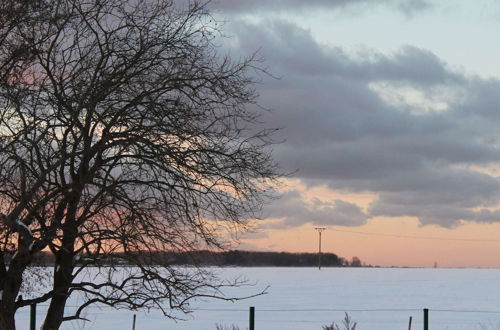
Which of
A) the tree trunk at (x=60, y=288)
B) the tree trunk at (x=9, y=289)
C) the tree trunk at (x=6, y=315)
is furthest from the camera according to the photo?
the tree trunk at (x=60, y=288)

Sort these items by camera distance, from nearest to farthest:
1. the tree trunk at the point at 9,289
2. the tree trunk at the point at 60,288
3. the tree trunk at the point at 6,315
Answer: the tree trunk at the point at 9,289, the tree trunk at the point at 6,315, the tree trunk at the point at 60,288

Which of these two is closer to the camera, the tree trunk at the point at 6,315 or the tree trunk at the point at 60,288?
the tree trunk at the point at 6,315

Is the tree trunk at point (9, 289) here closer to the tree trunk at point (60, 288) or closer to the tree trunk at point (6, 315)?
the tree trunk at point (6, 315)

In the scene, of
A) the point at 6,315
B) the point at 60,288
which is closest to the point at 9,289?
the point at 6,315

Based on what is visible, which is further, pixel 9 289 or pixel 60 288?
pixel 60 288

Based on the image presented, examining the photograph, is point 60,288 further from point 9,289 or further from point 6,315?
point 6,315

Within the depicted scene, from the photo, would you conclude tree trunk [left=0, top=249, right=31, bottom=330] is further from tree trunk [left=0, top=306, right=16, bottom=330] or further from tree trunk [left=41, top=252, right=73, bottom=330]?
tree trunk [left=41, top=252, right=73, bottom=330]

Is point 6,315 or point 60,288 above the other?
point 60,288

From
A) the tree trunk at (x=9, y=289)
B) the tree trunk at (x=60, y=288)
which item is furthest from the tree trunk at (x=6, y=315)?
the tree trunk at (x=60, y=288)

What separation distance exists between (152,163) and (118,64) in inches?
60.3

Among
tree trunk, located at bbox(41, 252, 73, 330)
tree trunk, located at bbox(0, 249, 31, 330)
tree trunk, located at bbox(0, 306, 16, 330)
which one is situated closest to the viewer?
tree trunk, located at bbox(0, 249, 31, 330)

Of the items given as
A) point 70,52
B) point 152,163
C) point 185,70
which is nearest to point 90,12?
point 70,52

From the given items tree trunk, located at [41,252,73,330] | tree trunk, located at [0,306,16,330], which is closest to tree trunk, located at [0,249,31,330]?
tree trunk, located at [0,306,16,330]

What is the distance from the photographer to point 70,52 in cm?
1161
